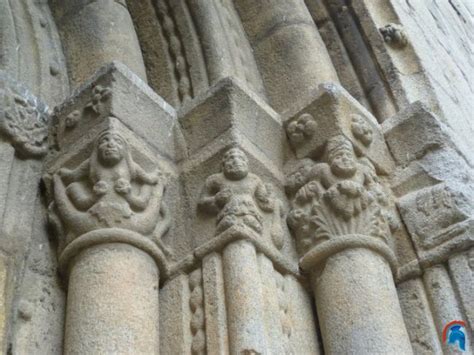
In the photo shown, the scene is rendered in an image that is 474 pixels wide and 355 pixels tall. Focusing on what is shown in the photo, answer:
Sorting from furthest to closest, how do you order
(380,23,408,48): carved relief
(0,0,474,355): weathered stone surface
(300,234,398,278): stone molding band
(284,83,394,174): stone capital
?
(380,23,408,48): carved relief, (284,83,394,174): stone capital, (300,234,398,278): stone molding band, (0,0,474,355): weathered stone surface

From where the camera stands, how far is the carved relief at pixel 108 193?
227 centimetres

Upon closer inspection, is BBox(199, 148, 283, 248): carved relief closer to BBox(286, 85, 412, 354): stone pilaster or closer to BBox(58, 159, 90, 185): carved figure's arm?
BBox(286, 85, 412, 354): stone pilaster

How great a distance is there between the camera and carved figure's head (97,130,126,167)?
2.36m

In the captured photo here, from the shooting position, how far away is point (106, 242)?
2223 mm

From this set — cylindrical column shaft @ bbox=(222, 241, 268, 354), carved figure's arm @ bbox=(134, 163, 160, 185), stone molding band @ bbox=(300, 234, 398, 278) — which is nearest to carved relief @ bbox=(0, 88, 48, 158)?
carved figure's arm @ bbox=(134, 163, 160, 185)

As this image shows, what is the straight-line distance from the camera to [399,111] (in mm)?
2896

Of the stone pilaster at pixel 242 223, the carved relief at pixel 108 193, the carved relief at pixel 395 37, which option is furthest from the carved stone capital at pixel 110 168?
the carved relief at pixel 395 37

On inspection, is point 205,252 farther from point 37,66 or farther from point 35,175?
point 37,66

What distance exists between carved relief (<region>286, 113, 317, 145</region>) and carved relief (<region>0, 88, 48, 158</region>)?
0.84 metres

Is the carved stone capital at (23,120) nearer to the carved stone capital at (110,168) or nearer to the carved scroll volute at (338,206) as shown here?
the carved stone capital at (110,168)

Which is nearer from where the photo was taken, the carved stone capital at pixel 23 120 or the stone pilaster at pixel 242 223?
the stone pilaster at pixel 242 223

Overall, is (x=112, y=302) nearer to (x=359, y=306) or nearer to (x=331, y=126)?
(x=359, y=306)

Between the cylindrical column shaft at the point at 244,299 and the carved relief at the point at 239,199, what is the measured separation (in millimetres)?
96

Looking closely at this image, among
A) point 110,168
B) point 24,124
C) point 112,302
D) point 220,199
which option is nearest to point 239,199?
point 220,199
